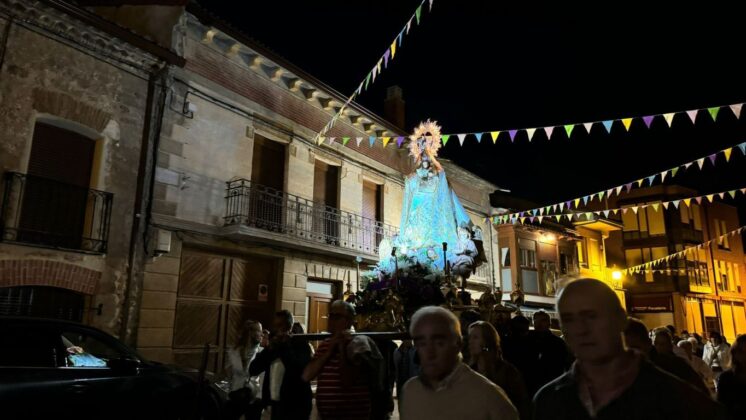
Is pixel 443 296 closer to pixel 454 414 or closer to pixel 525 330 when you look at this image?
pixel 525 330

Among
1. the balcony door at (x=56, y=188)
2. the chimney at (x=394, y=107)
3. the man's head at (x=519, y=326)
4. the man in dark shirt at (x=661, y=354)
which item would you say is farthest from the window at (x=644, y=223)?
the balcony door at (x=56, y=188)

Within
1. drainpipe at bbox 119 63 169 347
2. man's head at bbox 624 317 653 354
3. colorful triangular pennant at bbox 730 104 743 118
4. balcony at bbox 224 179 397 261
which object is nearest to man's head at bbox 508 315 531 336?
man's head at bbox 624 317 653 354

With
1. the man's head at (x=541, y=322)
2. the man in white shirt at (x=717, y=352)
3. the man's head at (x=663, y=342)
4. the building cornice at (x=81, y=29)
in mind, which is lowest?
A: the man in white shirt at (x=717, y=352)

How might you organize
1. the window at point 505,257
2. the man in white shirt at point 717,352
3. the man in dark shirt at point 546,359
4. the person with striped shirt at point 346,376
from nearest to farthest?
the person with striped shirt at point 346,376 < the man in dark shirt at point 546,359 < the man in white shirt at point 717,352 < the window at point 505,257

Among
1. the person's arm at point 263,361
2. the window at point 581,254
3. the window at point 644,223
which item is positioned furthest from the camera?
the window at point 644,223

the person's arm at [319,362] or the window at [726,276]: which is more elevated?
the window at [726,276]

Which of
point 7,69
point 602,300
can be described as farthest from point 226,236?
point 602,300

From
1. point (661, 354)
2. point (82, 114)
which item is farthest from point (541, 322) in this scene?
point (82, 114)

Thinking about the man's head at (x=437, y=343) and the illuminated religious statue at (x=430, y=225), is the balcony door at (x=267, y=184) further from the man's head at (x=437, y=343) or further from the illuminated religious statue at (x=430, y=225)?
the man's head at (x=437, y=343)

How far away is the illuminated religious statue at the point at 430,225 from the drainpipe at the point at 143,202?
493cm

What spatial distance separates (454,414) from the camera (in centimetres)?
222

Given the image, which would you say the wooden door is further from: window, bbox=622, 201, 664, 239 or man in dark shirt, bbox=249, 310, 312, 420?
window, bbox=622, 201, 664, 239

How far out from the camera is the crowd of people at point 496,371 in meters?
1.67

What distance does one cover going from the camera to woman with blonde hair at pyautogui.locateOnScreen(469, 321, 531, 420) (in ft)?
12.1
